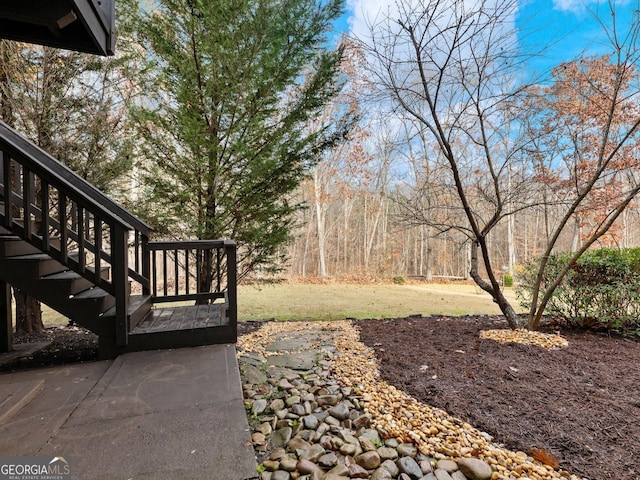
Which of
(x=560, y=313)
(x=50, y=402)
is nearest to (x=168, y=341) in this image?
(x=50, y=402)

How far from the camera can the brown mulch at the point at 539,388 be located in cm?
157

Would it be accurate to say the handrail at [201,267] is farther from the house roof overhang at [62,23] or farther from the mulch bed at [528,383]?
the house roof overhang at [62,23]

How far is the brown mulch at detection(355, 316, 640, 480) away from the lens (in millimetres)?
1569

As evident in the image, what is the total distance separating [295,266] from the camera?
45.1ft

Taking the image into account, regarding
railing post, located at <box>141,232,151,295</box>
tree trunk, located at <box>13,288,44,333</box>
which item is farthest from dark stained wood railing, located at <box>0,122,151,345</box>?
→ tree trunk, located at <box>13,288,44,333</box>

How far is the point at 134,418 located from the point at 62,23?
2525 mm

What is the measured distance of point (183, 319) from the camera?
2.88m

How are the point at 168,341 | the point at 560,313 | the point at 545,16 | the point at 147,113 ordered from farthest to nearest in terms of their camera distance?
the point at 560,313, the point at 147,113, the point at 545,16, the point at 168,341

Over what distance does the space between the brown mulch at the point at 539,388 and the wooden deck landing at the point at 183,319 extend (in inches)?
64.4

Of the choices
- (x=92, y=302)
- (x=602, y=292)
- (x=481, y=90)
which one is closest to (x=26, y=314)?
(x=92, y=302)

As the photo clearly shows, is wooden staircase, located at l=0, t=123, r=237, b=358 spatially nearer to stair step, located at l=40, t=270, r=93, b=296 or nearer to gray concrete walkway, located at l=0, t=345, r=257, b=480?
stair step, located at l=40, t=270, r=93, b=296

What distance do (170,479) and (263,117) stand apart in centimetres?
373

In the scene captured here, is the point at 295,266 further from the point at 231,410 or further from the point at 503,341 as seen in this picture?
the point at 231,410

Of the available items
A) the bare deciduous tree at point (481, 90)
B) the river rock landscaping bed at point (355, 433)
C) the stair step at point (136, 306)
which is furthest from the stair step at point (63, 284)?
the bare deciduous tree at point (481, 90)
